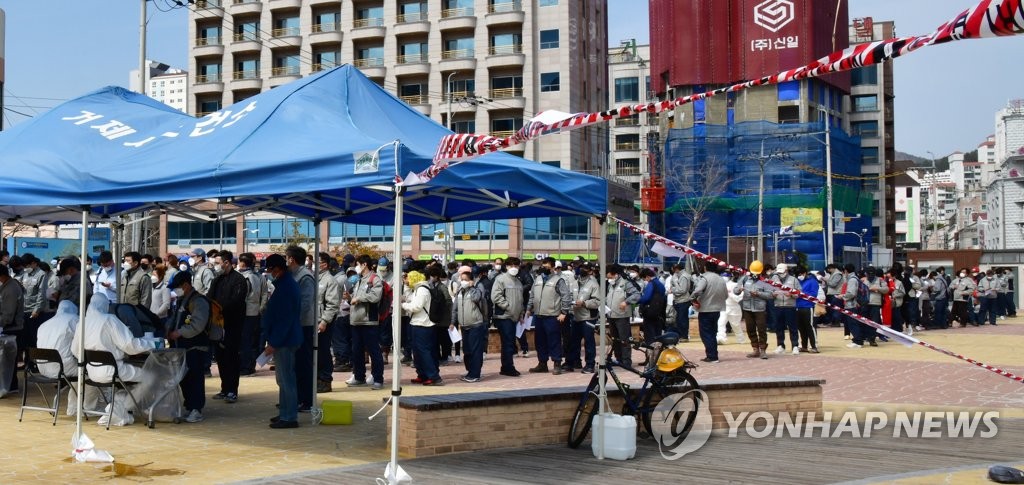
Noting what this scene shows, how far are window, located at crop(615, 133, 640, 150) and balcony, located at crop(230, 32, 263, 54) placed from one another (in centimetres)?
3723

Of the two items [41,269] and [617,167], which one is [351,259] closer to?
[41,269]

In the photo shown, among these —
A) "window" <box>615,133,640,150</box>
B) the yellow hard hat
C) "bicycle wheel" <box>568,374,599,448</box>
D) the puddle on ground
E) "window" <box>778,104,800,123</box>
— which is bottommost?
the puddle on ground

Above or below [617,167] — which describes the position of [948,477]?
below

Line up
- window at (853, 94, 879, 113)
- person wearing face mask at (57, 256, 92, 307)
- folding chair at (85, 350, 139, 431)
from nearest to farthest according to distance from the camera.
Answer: folding chair at (85, 350, 139, 431), person wearing face mask at (57, 256, 92, 307), window at (853, 94, 879, 113)

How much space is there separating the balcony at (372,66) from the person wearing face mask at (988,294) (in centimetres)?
4332

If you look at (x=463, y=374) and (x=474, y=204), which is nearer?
(x=474, y=204)

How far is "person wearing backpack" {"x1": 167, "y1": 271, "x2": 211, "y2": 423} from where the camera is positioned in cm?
1098

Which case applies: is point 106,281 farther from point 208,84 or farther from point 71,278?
point 208,84

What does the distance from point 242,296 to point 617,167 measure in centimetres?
8207

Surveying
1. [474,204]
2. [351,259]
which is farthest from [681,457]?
[351,259]

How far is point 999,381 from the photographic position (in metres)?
15.5

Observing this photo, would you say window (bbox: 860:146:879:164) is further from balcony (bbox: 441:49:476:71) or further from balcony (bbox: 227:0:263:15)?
balcony (bbox: 227:0:263:15)

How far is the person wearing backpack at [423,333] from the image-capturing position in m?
14.5

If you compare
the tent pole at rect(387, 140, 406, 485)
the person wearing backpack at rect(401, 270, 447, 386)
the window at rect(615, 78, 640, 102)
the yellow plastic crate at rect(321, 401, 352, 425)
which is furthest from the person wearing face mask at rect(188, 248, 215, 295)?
the window at rect(615, 78, 640, 102)
